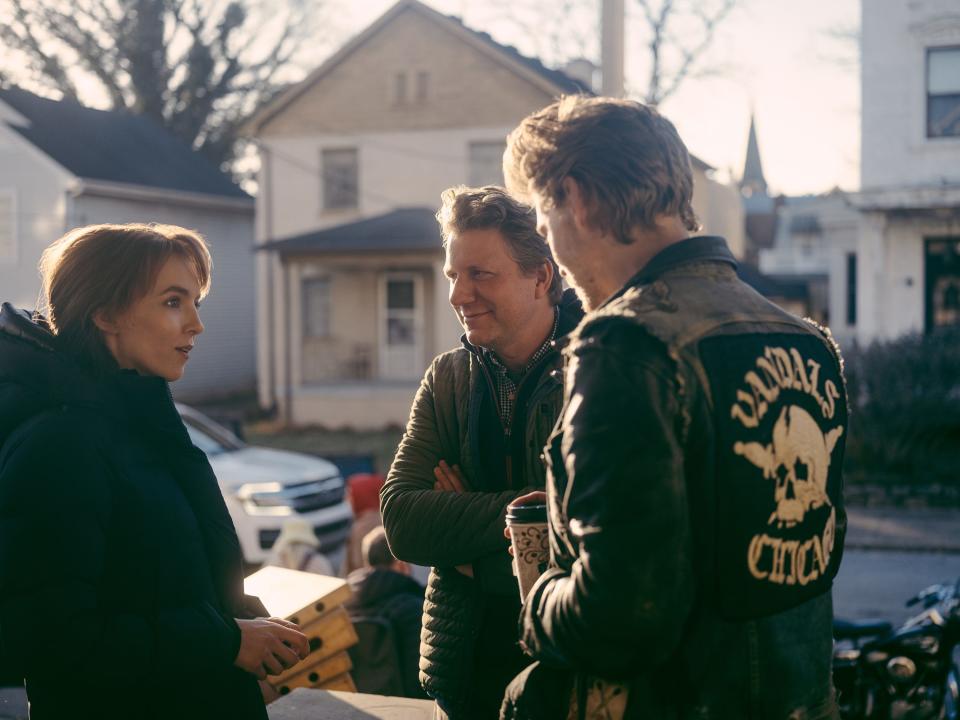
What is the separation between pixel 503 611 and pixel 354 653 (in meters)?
1.72

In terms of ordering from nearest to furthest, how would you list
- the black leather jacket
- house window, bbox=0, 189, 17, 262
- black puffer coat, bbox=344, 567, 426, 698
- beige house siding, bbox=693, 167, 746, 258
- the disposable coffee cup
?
the black leather jacket
the disposable coffee cup
black puffer coat, bbox=344, 567, 426, 698
house window, bbox=0, 189, 17, 262
beige house siding, bbox=693, 167, 746, 258

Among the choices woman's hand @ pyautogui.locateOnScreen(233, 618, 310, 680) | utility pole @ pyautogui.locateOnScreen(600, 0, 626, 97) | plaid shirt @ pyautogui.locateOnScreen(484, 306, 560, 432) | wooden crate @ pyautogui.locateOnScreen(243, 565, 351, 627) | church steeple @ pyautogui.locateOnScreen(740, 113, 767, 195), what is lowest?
A: wooden crate @ pyautogui.locateOnScreen(243, 565, 351, 627)

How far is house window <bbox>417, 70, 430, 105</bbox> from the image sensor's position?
25.6m

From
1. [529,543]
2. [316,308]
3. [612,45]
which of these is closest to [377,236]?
[316,308]

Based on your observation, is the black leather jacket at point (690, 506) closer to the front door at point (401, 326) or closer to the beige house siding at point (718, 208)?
the front door at point (401, 326)

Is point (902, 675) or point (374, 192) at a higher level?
point (374, 192)

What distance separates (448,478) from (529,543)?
77cm

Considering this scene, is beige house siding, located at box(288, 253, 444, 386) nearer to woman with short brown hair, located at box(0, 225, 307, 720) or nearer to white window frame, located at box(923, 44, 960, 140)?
white window frame, located at box(923, 44, 960, 140)

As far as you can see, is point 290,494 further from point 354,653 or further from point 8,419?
point 8,419

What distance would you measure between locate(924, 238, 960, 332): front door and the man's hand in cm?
1920

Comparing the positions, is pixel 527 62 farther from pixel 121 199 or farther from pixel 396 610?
pixel 396 610

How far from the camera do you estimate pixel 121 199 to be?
86.9ft

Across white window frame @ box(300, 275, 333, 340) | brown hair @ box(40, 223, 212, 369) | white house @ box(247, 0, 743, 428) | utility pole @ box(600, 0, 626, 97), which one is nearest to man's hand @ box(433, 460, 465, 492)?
brown hair @ box(40, 223, 212, 369)

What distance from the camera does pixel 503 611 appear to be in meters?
2.72
